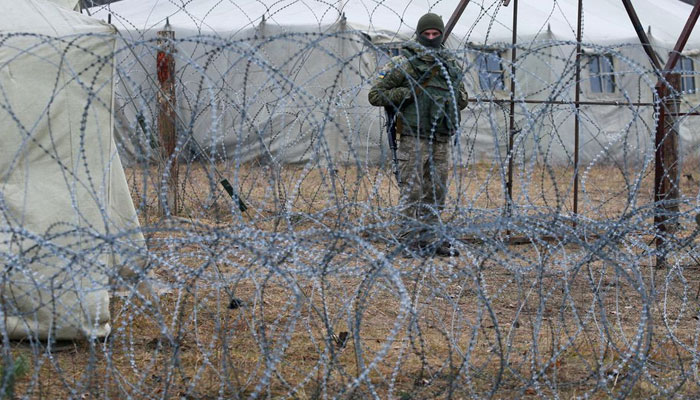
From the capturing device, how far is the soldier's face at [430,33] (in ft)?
21.2

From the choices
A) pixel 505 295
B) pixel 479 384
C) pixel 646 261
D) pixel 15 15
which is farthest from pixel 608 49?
pixel 646 261

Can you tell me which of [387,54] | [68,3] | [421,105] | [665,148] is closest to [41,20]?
[68,3]

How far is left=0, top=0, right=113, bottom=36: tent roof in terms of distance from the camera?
4.52 m

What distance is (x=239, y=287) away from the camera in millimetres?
5770

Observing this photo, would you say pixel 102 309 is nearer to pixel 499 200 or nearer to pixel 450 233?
pixel 450 233

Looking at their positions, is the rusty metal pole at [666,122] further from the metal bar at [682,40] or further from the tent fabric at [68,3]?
the tent fabric at [68,3]

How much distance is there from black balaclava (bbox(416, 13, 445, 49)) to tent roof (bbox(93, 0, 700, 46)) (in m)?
5.54

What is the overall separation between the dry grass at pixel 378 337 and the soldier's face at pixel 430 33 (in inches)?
63.9

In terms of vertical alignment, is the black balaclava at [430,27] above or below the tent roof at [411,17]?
below

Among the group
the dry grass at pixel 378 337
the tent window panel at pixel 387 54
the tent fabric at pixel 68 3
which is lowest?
the dry grass at pixel 378 337

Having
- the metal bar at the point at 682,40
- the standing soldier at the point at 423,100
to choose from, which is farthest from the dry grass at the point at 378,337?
the metal bar at the point at 682,40

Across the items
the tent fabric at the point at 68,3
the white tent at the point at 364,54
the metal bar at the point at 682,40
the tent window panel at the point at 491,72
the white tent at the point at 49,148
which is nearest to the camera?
the tent window panel at the point at 491,72

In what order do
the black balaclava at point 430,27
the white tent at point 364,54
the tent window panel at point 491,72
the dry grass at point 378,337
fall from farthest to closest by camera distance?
the white tent at point 364,54, the black balaclava at point 430,27, the tent window panel at point 491,72, the dry grass at point 378,337

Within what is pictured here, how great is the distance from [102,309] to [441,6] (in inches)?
404
